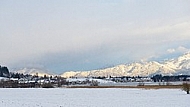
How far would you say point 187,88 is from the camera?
5866 centimetres
